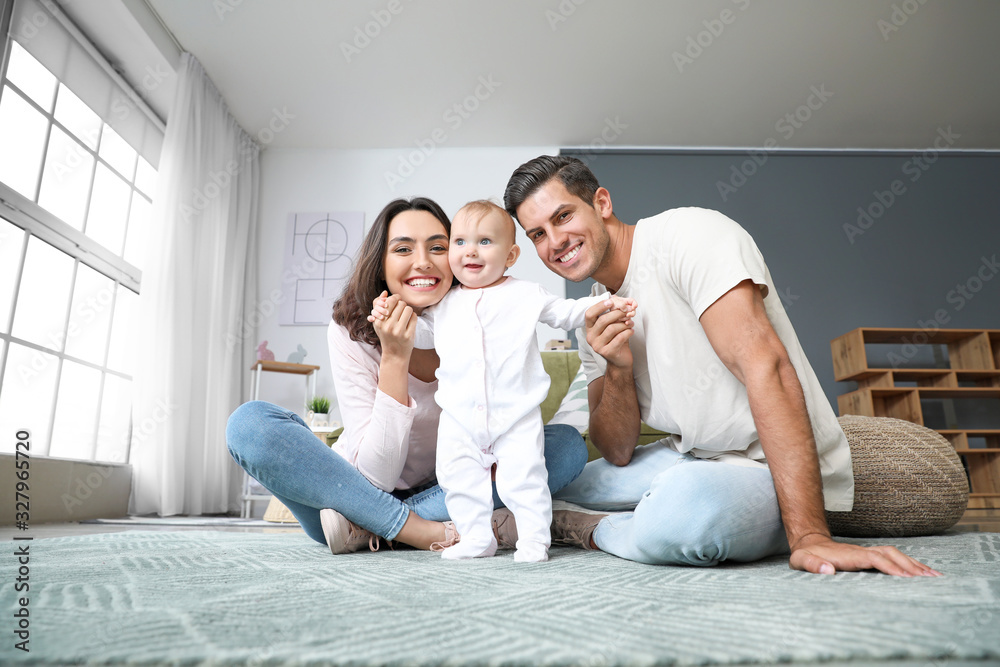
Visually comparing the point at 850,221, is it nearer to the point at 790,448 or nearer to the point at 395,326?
the point at 790,448

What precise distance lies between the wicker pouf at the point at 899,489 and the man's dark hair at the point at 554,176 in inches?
42.7

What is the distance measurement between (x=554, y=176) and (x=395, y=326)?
513 millimetres

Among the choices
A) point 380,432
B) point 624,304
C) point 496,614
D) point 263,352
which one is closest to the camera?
point 496,614

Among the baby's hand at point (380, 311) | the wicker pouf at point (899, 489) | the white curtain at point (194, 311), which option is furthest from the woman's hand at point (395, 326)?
the white curtain at point (194, 311)

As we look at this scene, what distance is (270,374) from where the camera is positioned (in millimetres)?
4426

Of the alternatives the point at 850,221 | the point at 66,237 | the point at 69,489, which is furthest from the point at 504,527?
the point at 850,221

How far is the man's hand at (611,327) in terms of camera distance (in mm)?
1205

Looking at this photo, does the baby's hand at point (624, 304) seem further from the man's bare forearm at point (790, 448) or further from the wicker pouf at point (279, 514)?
the wicker pouf at point (279, 514)

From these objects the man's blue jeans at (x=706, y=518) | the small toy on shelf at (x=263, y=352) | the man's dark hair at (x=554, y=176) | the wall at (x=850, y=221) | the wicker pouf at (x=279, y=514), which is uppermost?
the wall at (x=850, y=221)

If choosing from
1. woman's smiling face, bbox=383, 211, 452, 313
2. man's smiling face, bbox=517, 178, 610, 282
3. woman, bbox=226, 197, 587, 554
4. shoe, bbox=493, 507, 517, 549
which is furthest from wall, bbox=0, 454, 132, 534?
man's smiling face, bbox=517, 178, 610, 282

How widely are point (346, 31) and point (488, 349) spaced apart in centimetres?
305

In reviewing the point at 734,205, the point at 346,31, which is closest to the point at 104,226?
the point at 346,31

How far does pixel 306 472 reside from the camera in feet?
4.10

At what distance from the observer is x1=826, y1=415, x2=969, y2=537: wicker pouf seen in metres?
1.69
